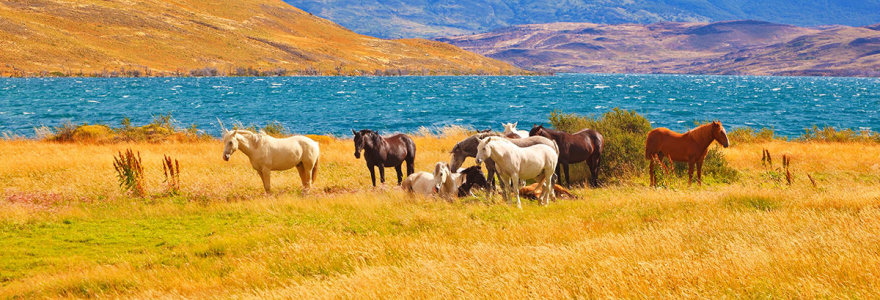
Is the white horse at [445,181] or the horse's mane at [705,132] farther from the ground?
the horse's mane at [705,132]

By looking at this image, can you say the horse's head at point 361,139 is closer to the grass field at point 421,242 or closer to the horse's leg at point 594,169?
the grass field at point 421,242

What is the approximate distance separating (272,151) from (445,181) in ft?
13.6

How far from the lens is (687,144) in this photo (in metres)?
14.9

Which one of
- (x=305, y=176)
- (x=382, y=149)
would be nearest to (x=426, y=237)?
(x=382, y=149)

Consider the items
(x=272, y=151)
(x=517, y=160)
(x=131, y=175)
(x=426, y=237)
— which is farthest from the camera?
(x=131, y=175)

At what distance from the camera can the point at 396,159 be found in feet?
51.2

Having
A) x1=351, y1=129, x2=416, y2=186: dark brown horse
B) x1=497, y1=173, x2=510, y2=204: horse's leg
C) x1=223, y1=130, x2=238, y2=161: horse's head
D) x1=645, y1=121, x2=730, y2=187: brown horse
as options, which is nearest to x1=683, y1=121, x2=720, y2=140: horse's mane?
x1=645, y1=121, x2=730, y2=187: brown horse

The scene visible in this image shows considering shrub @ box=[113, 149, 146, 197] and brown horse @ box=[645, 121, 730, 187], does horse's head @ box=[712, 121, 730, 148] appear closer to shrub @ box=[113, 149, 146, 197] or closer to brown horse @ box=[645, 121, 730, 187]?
brown horse @ box=[645, 121, 730, 187]

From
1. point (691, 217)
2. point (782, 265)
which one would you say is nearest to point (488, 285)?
point (782, 265)

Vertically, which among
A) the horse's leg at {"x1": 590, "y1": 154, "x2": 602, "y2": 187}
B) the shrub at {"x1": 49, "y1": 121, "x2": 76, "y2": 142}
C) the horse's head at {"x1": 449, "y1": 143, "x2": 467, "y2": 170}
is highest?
the horse's head at {"x1": 449, "y1": 143, "x2": 467, "y2": 170}

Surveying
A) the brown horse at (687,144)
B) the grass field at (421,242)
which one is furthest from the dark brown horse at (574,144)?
the brown horse at (687,144)

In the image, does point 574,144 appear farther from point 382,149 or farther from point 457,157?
point 382,149

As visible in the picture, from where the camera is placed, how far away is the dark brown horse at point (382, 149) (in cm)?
1484

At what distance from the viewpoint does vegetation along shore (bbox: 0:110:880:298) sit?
245 inches
